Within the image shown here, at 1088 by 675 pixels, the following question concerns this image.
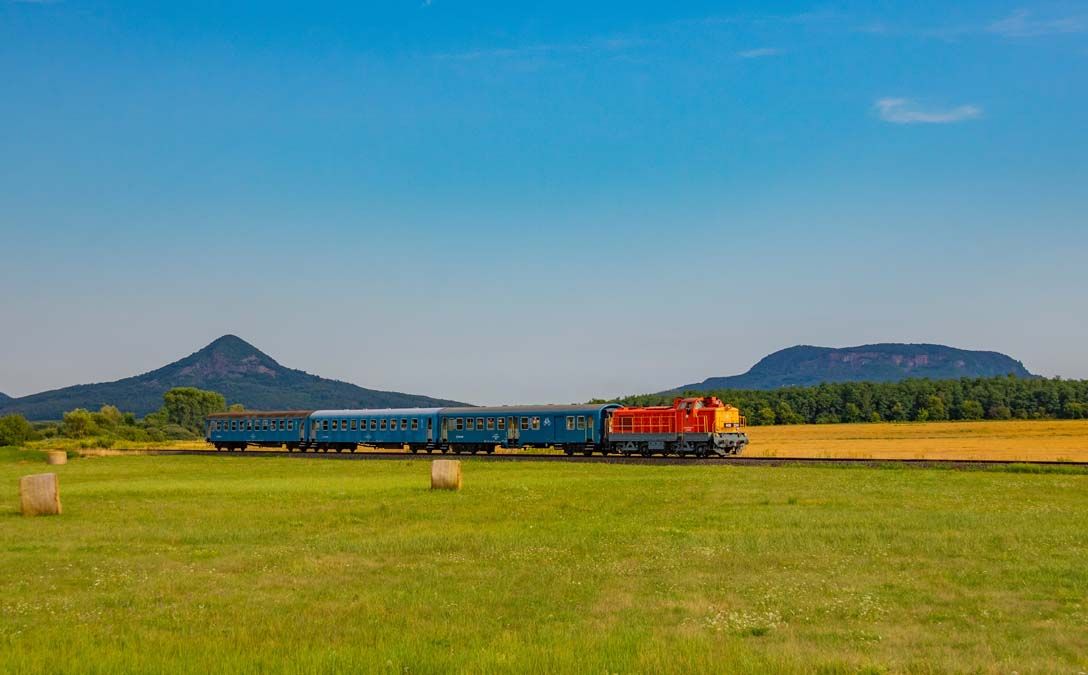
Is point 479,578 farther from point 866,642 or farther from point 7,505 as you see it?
point 7,505

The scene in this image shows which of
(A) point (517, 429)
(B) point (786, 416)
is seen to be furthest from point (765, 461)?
(B) point (786, 416)

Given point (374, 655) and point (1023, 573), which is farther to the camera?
point (1023, 573)

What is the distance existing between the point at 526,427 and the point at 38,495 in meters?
44.9

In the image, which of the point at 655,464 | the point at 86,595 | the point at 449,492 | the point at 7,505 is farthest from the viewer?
the point at 655,464

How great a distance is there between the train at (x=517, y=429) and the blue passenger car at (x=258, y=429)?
4.0 inches

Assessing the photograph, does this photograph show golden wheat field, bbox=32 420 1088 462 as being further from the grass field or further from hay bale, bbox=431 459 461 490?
the grass field

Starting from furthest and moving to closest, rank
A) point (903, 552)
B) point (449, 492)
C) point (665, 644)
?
1. point (449, 492)
2. point (903, 552)
3. point (665, 644)

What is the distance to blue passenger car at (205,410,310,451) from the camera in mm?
89812

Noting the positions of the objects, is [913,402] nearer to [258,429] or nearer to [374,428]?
[374,428]

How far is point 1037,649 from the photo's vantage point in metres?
13.0

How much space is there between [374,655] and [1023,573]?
12.9 m

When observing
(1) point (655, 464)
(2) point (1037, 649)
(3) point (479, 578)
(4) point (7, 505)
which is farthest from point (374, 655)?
(1) point (655, 464)

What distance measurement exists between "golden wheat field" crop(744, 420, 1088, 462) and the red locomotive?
52.5ft

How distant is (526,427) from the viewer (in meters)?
72.2
